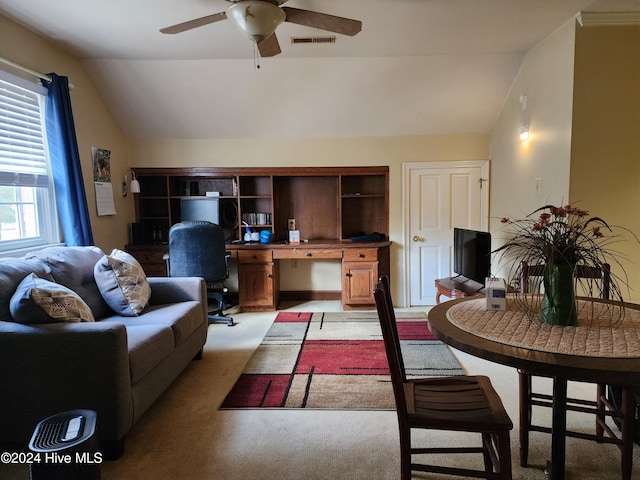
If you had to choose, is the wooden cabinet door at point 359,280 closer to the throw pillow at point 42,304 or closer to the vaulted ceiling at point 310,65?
the vaulted ceiling at point 310,65

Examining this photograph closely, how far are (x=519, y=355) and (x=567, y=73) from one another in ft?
8.44

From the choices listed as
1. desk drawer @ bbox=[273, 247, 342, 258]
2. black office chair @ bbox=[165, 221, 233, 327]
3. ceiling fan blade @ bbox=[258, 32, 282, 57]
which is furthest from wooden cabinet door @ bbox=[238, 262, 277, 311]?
ceiling fan blade @ bbox=[258, 32, 282, 57]

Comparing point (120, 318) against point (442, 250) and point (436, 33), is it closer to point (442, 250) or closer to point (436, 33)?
point (436, 33)

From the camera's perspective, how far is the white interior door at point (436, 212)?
4727 mm

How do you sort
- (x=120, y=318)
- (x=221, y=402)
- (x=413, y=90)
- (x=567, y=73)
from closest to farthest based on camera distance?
(x=221, y=402)
(x=120, y=318)
(x=567, y=73)
(x=413, y=90)

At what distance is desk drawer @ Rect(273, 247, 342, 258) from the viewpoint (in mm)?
4570

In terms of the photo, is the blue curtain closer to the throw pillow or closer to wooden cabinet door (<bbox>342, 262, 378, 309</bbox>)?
the throw pillow

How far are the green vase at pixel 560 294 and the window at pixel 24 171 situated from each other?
3.49m

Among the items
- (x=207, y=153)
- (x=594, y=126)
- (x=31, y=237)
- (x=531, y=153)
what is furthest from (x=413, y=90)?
(x=31, y=237)

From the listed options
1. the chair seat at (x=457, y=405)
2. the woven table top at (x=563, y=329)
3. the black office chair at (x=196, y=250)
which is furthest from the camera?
the black office chair at (x=196, y=250)

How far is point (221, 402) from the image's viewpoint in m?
2.56

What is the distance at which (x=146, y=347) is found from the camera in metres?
2.24

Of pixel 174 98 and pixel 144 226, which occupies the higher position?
pixel 174 98

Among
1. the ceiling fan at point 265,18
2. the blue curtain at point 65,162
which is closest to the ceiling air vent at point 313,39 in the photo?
the ceiling fan at point 265,18
